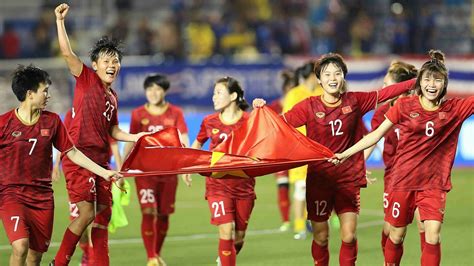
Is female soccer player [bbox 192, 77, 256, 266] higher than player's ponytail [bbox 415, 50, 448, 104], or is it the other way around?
player's ponytail [bbox 415, 50, 448, 104]

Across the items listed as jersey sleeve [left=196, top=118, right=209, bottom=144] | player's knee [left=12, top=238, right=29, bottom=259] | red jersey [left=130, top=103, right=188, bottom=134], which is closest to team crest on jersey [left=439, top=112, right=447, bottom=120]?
jersey sleeve [left=196, top=118, right=209, bottom=144]

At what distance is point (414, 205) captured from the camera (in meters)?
10.2

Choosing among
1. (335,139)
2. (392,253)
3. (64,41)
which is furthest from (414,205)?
(64,41)

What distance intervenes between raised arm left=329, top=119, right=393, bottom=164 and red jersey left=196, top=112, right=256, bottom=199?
1.33 meters

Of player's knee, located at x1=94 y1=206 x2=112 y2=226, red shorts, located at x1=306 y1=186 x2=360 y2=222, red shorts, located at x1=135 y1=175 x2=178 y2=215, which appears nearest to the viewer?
red shorts, located at x1=306 y1=186 x2=360 y2=222

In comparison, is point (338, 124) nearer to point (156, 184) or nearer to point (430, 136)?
point (430, 136)

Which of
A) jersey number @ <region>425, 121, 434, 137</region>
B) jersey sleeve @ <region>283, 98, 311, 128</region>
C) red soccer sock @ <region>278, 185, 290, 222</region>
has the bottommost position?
red soccer sock @ <region>278, 185, 290, 222</region>

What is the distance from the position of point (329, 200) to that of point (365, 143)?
0.83 meters

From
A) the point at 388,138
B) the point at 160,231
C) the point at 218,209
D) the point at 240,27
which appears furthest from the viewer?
the point at 240,27

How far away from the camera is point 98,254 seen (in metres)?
10.8

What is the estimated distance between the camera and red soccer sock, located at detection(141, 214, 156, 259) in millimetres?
12516

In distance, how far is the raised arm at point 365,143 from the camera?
10008mm

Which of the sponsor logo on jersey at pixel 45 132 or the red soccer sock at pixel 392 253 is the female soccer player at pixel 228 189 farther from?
the sponsor logo on jersey at pixel 45 132

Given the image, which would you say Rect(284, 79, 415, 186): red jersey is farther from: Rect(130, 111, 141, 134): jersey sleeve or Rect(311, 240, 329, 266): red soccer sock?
Rect(130, 111, 141, 134): jersey sleeve
